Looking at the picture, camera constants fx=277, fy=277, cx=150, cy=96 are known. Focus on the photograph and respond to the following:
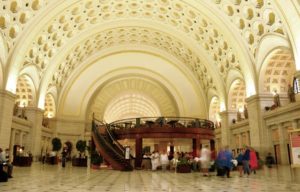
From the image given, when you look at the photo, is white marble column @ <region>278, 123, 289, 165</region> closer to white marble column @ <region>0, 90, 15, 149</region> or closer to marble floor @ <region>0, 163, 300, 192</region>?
marble floor @ <region>0, 163, 300, 192</region>

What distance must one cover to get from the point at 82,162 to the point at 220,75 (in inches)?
631

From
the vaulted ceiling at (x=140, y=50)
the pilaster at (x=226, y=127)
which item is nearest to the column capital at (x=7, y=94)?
the vaulted ceiling at (x=140, y=50)

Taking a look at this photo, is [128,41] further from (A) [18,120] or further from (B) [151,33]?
(A) [18,120]

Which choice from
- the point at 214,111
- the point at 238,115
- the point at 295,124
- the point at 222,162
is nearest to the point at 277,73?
the point at 295,124

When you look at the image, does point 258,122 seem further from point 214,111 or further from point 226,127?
point 214,111

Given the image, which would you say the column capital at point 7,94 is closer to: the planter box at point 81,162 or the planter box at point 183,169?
the planter box at point 81,162

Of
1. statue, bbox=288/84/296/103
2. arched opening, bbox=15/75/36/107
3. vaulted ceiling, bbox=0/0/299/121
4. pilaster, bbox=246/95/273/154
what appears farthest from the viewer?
arched opening, bbox=15/75/36/107

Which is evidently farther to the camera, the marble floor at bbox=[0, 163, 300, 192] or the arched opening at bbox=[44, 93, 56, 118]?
the arched opening at bbox=[44, 93, 56, 118]

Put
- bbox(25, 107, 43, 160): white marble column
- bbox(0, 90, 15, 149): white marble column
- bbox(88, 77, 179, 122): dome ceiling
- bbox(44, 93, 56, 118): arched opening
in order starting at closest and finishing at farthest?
bbox(0, 90, 15, 149): white marble column < bbox(25, 107, 43, 160): white marble column < bbox(44, 93, 56, 118): arched opening < bbox(88, 77, 179, 122): dome ceiling

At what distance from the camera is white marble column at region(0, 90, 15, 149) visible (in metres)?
19.9

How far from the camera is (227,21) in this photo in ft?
75.2

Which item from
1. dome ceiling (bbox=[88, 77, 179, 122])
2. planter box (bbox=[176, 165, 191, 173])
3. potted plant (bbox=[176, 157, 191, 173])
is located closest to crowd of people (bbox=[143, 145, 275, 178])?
potted plant (bbox=[176, 157, 191, 173])

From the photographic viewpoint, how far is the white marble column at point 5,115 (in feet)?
65.2

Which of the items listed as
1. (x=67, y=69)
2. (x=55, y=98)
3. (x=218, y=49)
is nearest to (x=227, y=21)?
(x=218, y=49)
